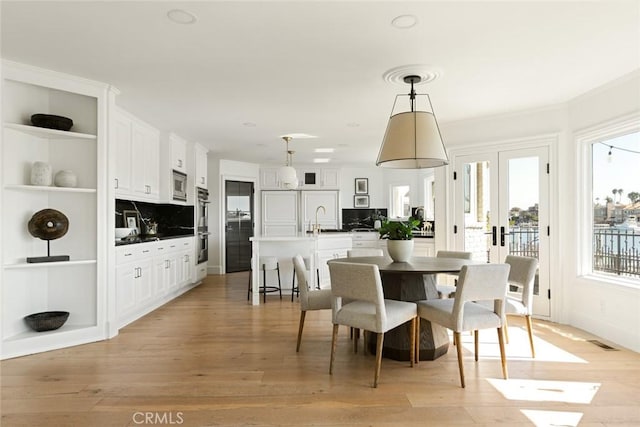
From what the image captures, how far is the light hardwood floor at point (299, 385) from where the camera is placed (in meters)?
2.28

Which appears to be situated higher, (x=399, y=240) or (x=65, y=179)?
(x=65, y=179)

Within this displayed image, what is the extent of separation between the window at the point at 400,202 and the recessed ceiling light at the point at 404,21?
6236mm

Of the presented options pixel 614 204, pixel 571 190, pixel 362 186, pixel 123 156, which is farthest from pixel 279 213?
pixel 614 204

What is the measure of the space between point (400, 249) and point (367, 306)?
0.72 meters

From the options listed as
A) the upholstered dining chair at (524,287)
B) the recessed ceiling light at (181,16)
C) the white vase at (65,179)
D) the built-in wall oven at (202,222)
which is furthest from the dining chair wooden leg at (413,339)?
the built-in wall oven at (202,222)

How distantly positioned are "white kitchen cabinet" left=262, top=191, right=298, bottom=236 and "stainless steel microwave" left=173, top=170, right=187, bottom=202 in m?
2.66

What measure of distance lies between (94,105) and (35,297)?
1885 mm

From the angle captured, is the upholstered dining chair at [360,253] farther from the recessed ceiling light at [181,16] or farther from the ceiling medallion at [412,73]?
the recessed ceiling light at [181,16]

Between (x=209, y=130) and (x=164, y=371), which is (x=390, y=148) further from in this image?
(x=209, y=130)

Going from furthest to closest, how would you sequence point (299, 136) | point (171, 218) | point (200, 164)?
point (200, 164) < point (171, 218) < point (299, 136)

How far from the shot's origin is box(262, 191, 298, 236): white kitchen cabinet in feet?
29.4

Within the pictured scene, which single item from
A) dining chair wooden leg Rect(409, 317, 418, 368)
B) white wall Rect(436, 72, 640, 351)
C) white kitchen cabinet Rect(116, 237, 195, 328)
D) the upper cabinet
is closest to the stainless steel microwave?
the upper cabinet

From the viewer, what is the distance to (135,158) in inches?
197

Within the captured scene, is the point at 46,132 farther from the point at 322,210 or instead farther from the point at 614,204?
the point at 322,210
